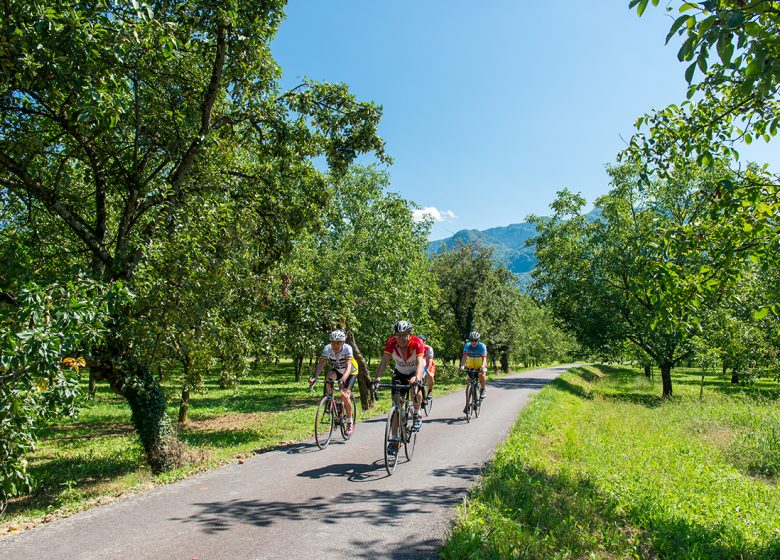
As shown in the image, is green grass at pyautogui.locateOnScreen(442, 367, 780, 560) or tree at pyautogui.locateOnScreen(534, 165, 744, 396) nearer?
green grass at pyautogui.locateOnScreen(442, 367, 780, 560)

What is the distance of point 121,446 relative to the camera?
1309cm

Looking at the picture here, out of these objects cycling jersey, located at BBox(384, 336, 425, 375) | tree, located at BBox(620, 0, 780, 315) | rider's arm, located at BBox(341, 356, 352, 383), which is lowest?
rider's arm, located at BBox(341, 356, 352, 383)

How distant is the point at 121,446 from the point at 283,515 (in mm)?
10088

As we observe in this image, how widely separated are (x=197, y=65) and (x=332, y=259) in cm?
1348

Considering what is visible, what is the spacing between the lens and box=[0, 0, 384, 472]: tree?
5.94 meters

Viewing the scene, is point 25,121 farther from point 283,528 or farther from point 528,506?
point 528,506

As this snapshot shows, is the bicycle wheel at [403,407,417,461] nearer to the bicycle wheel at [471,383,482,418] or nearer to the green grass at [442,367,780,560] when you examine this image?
the green grass at [442,367,780,560]

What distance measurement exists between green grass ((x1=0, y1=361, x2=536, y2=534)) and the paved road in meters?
0.77

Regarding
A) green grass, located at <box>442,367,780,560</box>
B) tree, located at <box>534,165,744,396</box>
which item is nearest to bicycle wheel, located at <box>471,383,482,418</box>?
green grass, located at <box>442,367,780,560</box>

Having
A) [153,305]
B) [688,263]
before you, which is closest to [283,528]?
[153,305]

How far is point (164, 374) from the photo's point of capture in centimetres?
1034

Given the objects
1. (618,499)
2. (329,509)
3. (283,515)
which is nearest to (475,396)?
(618,499)

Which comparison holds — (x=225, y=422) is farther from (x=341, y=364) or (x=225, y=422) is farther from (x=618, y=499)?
(x=618, y=499)

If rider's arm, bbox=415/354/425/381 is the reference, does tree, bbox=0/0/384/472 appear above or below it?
above
